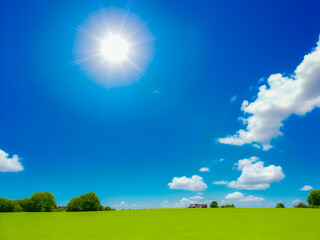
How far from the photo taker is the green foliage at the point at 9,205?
271ft

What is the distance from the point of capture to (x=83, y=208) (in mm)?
93188

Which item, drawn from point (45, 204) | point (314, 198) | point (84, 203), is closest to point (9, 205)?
point (45, 204)

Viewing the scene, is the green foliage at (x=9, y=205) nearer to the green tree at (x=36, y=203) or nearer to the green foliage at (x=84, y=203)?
the green tree at (x=36, y=203)

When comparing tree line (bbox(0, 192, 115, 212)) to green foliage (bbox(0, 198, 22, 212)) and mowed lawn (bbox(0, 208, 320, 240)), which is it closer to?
green foliage (bbox(0, 198, 22, 212))

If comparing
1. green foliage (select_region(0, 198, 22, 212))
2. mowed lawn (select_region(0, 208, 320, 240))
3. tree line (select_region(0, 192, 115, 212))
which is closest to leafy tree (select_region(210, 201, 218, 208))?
tree line (select_region(0, 192, 115, 212))

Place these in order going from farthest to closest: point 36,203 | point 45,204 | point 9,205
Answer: point 45,204 → point 36,203 → point 9,205

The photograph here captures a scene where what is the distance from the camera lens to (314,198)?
12294 centimetres

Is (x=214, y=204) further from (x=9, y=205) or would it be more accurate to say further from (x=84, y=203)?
(x=9, y=205)

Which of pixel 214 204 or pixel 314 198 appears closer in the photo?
pixel 314 198

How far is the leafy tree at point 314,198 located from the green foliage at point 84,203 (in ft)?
402

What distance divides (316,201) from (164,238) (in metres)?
137

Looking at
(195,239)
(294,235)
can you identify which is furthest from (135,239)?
(294,235)

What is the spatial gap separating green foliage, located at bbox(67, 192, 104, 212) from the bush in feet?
402

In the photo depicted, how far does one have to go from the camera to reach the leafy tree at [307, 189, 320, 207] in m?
121
